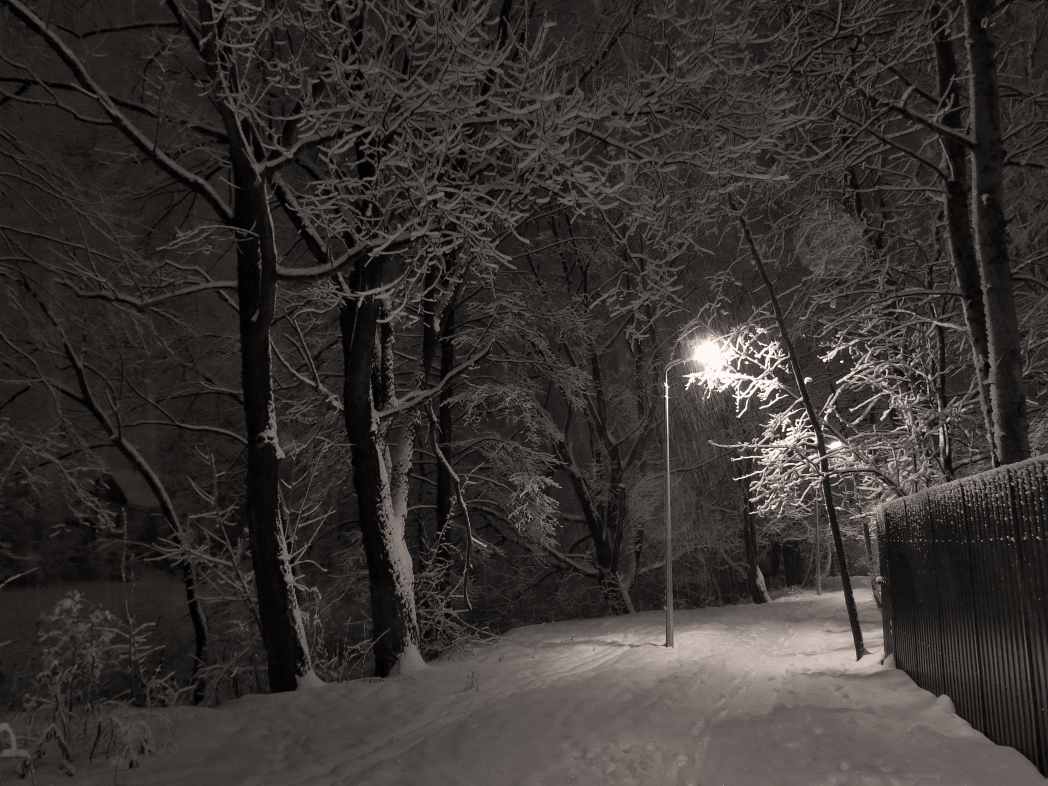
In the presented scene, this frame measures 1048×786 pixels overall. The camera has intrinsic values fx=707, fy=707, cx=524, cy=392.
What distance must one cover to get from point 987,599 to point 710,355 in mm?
7305

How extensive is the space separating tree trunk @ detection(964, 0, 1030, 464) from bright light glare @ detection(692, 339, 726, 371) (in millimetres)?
4945

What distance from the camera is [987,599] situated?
521cm

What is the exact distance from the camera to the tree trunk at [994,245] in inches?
277

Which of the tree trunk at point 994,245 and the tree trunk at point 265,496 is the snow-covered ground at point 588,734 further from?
the tree trunk at point 994,245

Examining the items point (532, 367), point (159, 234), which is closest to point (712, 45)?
point (159, 234)

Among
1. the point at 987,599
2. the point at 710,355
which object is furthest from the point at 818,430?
the point at 987,599

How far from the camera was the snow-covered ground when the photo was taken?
509 centimetres

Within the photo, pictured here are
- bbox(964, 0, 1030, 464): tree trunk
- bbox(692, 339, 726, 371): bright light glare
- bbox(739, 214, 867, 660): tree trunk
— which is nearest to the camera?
bbox(964, 0, 1030, 464): tree trunk

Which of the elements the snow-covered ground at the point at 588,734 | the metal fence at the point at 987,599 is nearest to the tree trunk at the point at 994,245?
the metal fence at the point at 987,599

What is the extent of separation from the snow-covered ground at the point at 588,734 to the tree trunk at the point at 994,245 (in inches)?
111

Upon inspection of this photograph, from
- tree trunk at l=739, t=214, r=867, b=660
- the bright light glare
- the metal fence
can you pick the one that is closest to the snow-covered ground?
the metal fence

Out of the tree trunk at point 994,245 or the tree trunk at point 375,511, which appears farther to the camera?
the tree trunk at point 375,511

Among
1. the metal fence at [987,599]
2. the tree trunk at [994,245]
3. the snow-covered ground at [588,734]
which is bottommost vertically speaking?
the snow-covered ground at [588,734]

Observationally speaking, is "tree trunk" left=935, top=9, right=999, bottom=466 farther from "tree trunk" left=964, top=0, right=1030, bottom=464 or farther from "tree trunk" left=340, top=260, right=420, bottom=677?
"tree trunk" left=340, top=260, right=420, bottom=677
